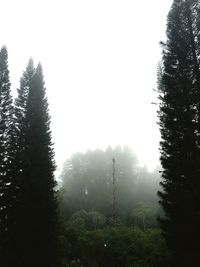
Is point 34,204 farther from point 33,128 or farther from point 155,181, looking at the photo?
point 155,181

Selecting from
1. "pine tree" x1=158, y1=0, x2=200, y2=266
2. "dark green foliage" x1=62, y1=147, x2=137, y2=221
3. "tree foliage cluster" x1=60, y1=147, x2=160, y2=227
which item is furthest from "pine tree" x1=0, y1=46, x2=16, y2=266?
"dark green foliage" x1=62, y1=147, x2=137, y2=221

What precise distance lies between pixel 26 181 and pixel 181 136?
52.0 ft

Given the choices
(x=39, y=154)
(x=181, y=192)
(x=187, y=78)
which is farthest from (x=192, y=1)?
(x=39, y=154)

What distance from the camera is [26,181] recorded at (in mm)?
30469

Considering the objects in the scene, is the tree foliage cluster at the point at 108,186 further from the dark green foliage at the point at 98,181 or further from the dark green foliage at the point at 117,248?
the dark green foliage at the point at 117,248

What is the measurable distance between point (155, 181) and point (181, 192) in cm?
4940

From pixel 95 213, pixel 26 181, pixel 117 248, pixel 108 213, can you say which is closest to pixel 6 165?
pixel 26 181

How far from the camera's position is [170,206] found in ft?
62.1

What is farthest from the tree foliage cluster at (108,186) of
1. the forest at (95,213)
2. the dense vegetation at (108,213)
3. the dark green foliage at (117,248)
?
the dark green foliage at (117,248)

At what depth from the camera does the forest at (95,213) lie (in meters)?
18.5

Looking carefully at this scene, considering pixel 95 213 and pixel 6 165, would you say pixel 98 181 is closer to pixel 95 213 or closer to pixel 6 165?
pixel 95 213

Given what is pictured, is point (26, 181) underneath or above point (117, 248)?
above

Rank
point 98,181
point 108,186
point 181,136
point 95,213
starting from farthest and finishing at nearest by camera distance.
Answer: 1. point 98,181
2. point 108,186
3. point 95,213
4. point 181,136

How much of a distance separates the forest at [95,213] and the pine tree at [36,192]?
3.2 inches
